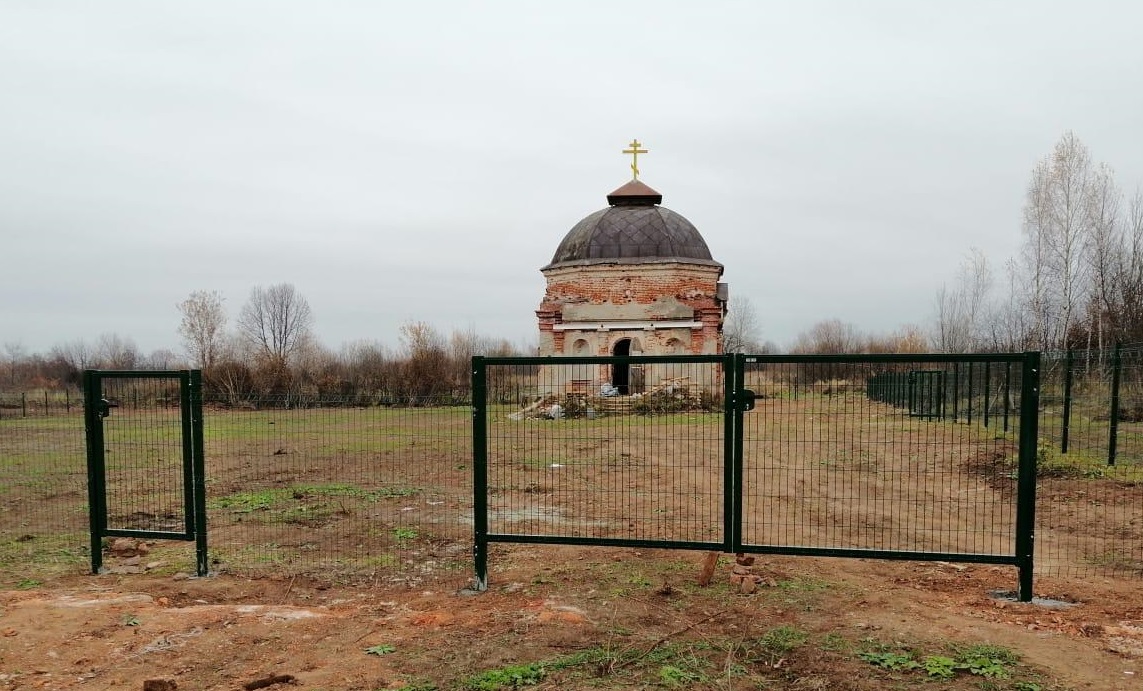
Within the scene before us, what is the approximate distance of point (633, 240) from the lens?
87.1 feet

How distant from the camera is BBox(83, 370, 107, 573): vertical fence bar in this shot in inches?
271

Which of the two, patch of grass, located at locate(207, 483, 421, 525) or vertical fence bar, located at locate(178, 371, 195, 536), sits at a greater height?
vertical fence bar, located at locate(178, 371, 195, 536)

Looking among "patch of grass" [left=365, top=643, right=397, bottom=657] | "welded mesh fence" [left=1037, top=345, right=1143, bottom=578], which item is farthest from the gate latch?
"welded mesh fence" [left=1037, top=345, right=1143, bottom=578]

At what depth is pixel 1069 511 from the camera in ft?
29.0

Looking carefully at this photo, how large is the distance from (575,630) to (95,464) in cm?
497

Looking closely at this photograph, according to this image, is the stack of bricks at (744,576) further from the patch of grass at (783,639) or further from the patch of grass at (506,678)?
the patch of grass at (506,678)

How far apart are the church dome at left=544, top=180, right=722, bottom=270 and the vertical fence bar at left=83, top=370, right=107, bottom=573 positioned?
20.2m

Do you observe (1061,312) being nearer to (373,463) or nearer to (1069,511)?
(1069,511)

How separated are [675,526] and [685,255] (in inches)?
750

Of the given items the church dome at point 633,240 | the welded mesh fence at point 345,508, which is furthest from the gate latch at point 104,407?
the church dome at point 633,240

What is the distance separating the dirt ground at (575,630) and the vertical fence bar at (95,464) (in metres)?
0.42

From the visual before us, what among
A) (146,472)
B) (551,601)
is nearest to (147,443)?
(551,601)

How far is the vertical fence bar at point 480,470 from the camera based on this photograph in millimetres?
6059

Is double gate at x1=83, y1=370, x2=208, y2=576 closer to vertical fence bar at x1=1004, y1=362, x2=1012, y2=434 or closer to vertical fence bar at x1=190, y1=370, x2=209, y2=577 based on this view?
vertical fence bar at x1=190, y1=370, x2=209, y2=577
